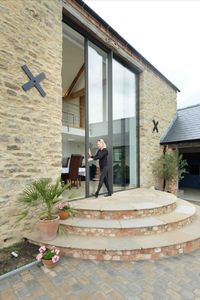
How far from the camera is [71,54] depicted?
677 cm

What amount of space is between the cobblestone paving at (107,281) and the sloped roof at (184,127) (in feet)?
21.6

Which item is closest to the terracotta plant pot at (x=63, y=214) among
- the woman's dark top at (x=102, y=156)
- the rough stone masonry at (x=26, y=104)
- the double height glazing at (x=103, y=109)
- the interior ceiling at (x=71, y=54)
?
the rough stone masonry at (x=26, y=104)

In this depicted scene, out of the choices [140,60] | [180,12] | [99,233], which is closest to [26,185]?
[99,233]

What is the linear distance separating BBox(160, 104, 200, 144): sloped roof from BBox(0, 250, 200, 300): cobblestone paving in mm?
6597

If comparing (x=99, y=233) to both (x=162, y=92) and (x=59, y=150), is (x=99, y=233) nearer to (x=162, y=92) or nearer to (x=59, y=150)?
(x=59, y=150)

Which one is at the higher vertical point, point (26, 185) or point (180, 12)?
point (180, 12)

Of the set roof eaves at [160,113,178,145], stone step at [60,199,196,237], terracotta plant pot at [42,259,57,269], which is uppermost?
roof eaves at [160,113,178,145]

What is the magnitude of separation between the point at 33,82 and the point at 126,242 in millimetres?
3486

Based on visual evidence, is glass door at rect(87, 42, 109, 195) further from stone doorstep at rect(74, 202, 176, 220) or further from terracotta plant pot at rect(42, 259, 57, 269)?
terracotta plant pot at rect(42, 259, 57, 269)

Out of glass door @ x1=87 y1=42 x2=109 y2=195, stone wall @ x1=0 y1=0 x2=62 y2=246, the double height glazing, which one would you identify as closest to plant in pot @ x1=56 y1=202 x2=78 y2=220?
stone wall @ x1=0 y1=0 x2=62 y2=246

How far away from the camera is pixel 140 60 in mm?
7348

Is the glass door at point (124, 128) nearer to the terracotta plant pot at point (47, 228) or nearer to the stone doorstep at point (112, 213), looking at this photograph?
the stone doorstep at point (112, 213)

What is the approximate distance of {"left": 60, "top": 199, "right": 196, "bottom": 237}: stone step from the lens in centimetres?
344

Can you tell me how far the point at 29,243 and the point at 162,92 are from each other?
27.0 feet
